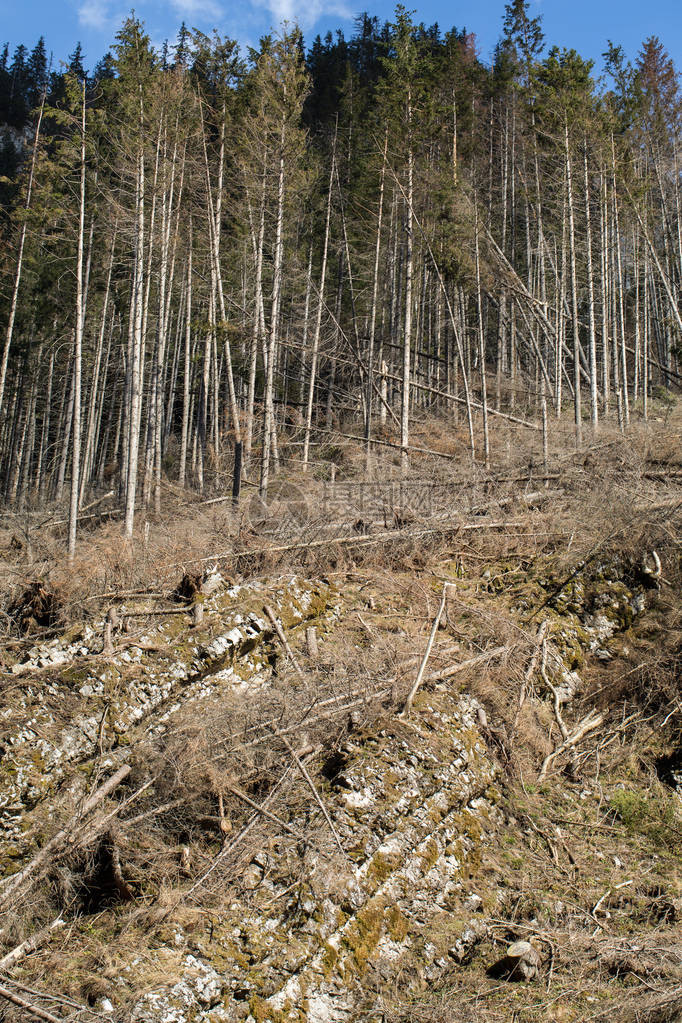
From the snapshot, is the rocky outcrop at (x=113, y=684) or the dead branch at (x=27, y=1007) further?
the rocky outcrop at (x=113, y=684)

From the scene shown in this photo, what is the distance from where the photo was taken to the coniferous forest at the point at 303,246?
15602mm

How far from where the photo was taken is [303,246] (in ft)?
93.1

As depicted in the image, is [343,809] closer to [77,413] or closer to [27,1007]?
[27,1007]

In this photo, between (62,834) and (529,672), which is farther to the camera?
(529,672)

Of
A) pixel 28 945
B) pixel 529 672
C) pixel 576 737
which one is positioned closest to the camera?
pixel 28 945

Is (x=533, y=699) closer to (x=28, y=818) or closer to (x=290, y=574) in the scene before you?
(x=290, y=574)

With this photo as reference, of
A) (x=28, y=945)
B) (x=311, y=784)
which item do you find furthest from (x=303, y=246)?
(x=28, y=945)

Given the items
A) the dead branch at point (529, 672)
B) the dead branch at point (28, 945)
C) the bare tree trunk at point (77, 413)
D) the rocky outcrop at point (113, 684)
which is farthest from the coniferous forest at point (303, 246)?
the dead branch at point (28, 945)

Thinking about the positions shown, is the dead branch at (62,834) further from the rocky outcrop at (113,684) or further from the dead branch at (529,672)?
the dead branch at (529,672)

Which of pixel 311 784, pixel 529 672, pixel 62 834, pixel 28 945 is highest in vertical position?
pixel 529 672

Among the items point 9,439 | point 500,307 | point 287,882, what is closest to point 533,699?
point 287,882

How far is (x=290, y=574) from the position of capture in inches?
364

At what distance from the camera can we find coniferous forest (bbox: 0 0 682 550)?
15602 mm

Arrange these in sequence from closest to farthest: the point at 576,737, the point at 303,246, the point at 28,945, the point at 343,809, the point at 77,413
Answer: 1. the point at 28,945
2. the point at 343,809
3. the point at 576,737
4. the point at 77,413
5. the point at 303,246
